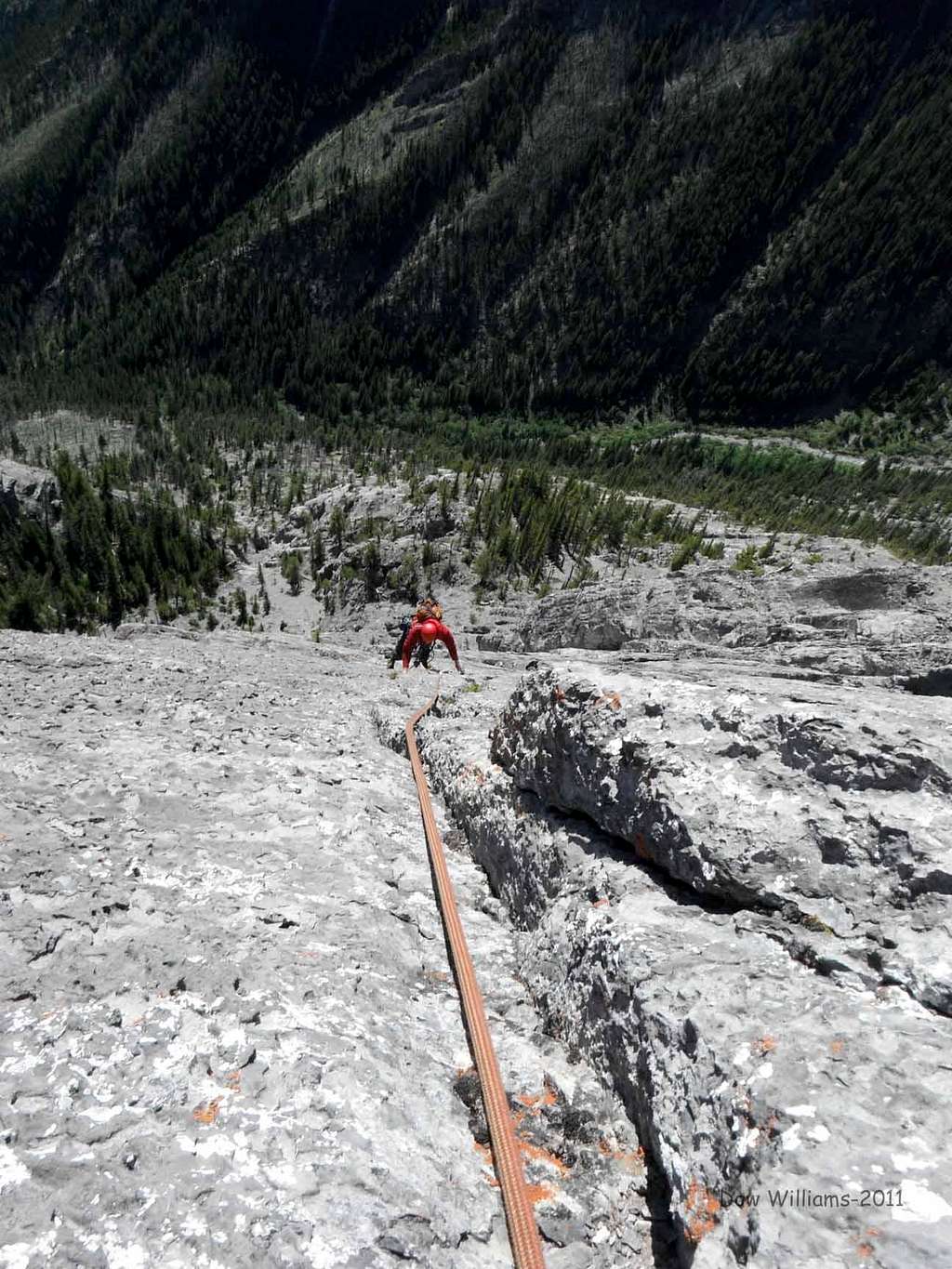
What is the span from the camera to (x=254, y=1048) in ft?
8.63

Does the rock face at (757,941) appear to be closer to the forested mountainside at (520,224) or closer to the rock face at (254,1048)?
the rock face at (254,1048)

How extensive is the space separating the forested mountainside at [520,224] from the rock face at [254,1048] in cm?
5910

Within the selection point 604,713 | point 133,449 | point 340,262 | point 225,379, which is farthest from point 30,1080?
point 340,262

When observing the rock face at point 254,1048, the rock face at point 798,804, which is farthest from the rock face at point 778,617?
the rock face at point 254,1048

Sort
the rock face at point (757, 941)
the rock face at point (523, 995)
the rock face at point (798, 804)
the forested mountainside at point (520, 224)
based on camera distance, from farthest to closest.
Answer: the forested mountainside at point (520, 224), the rock face at point (798, 804), the rock face at point (523, 995), the rock face at point (757, 941)

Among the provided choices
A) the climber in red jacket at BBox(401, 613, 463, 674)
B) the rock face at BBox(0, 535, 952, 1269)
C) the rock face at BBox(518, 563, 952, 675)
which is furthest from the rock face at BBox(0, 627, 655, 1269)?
the rock face at BBox(518, 563, 952, 675)

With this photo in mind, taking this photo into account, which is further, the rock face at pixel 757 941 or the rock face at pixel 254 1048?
the rock face at pixel 254 1048

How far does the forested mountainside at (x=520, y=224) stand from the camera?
2454 inches

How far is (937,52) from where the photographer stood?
209ft

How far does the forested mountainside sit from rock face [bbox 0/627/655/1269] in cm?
5910

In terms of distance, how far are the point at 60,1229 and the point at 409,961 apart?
76.4 inches

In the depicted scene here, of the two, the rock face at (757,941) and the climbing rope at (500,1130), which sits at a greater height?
the rock face at (757,941)

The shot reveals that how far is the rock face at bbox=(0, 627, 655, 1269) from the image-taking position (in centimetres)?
199

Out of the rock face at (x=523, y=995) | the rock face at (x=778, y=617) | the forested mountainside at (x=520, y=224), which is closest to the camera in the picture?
the rock face at (x=523, y=995)
